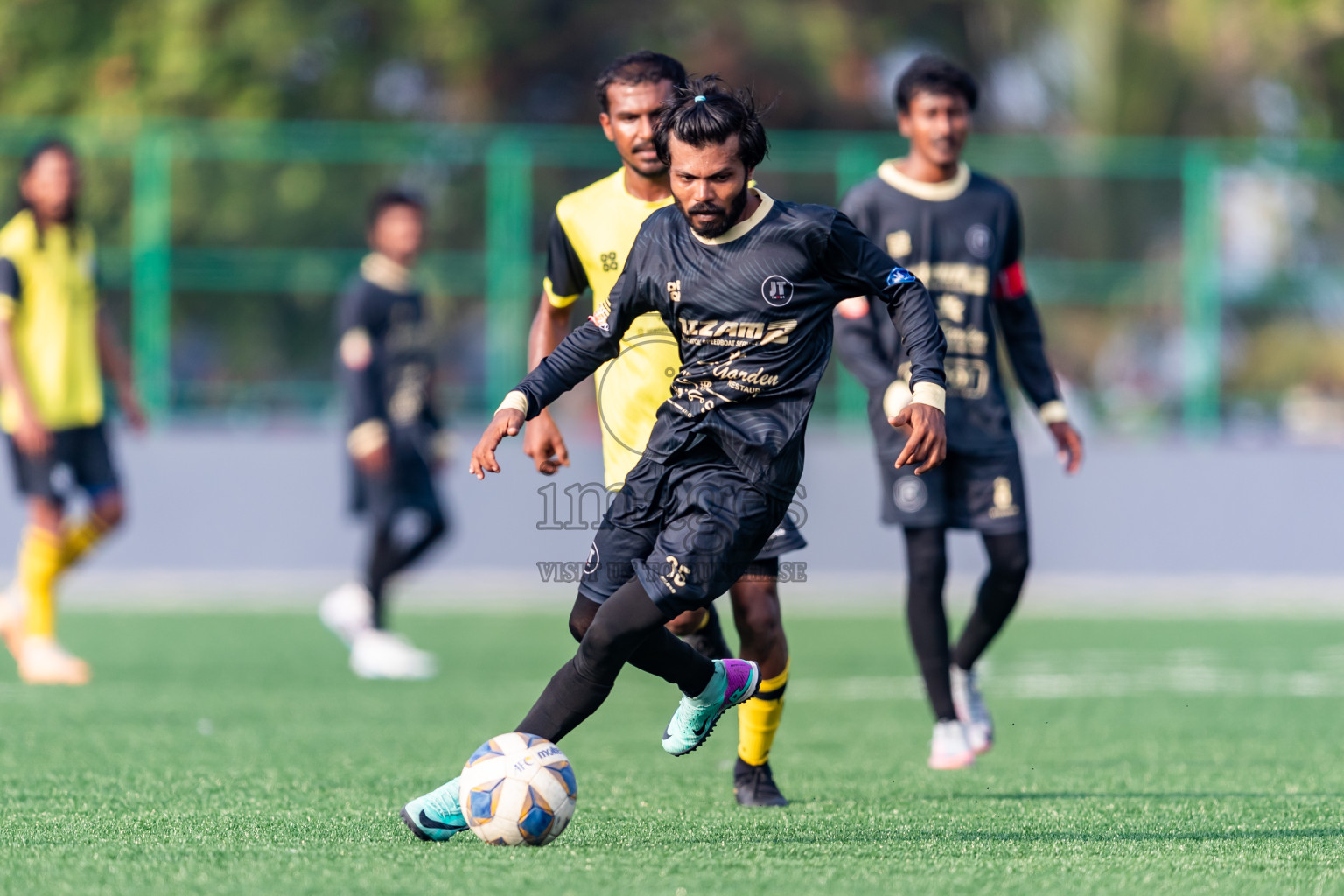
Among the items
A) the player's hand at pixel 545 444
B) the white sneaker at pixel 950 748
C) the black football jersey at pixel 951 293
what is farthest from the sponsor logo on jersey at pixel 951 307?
the player's hand at pixel 545 444

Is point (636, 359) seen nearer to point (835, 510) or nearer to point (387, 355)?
point (387, 355)

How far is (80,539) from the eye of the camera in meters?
8.30

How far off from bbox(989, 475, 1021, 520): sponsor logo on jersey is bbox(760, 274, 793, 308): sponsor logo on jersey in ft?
6.35

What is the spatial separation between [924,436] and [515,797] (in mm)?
1233

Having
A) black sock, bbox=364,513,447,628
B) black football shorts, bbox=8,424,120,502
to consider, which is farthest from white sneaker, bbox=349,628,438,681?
black football shorts, bbox=8,424,120,502

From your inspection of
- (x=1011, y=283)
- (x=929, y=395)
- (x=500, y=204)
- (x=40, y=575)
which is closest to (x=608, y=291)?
(x=929, y=395)

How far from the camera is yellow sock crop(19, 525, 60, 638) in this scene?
822 centimetres

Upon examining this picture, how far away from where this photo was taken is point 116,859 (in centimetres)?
395

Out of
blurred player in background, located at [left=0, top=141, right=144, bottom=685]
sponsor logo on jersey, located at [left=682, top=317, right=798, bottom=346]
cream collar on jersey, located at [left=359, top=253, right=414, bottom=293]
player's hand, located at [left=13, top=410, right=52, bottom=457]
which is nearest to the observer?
sponsor logo on jersey, located at [left=682, top=317, right=798, bottom=346]

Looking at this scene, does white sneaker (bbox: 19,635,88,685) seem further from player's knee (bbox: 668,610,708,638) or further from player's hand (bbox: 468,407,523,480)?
player's hand (bbox: 468,407,523,480)

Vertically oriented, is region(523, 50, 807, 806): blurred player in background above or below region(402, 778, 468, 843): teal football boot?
above

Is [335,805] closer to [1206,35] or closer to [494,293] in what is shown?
[494,293]

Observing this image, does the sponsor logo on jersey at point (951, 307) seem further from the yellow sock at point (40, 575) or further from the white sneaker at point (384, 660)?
the yellow sock at point (40, 575)

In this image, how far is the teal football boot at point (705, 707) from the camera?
4.34m
